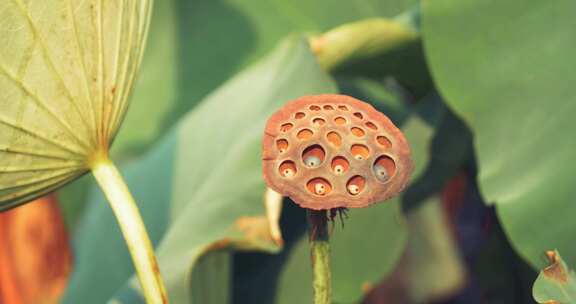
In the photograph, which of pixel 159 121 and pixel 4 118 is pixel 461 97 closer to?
pixel 4 118

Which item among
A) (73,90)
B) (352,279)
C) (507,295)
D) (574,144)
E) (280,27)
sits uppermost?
(73,90)

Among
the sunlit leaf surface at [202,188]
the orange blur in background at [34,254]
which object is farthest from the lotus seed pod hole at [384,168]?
the orange blur in background at [34,254]

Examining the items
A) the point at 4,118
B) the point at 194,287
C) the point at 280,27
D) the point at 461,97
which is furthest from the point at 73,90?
the point at 280,27

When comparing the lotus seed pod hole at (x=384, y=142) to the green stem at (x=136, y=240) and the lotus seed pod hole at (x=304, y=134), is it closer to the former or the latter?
the lotus seed pod hole at (x=304, y=134)

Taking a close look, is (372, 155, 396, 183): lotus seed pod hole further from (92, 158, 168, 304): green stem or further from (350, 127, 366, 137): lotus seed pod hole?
(92, 158, 168, 304): green stem

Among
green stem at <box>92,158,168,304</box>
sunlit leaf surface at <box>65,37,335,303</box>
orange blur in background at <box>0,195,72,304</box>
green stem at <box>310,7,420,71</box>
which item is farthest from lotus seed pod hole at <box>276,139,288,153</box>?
orange blur in background at <box>0,195,72,304</box>

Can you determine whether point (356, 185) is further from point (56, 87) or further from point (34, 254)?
point (34, 254)
